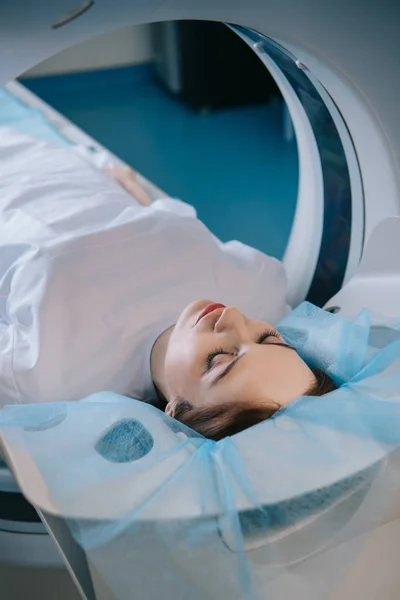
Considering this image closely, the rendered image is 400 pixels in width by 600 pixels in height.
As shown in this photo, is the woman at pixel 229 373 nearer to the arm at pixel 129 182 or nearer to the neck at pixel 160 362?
the neck at pixel 160 362

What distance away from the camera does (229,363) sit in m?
1.14

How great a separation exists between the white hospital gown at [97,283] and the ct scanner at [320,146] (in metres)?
0.16

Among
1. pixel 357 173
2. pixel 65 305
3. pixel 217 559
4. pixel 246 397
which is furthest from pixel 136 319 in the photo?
pixel 217 559

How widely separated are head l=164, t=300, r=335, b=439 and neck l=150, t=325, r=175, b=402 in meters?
0.13

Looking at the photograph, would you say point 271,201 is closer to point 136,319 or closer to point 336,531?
point 136,319

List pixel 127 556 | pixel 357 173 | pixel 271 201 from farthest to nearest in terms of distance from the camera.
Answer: pixel 271 201, pixel 357 173, pixel 127 556

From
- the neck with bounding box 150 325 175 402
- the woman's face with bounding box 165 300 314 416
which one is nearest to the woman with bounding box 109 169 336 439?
the woman's face with bounding box 165 300 314 416

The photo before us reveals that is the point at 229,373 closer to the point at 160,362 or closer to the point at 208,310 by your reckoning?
the point at 208,310

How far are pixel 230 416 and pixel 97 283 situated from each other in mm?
413

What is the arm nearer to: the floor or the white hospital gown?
the white hospital gown

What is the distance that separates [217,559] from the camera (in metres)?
0.93

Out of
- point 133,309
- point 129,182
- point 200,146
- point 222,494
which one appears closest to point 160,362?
point 133,309

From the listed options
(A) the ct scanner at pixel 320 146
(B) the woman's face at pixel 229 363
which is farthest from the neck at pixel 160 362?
(A) the ct scanner at pixel 320 146

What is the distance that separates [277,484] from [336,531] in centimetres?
11
